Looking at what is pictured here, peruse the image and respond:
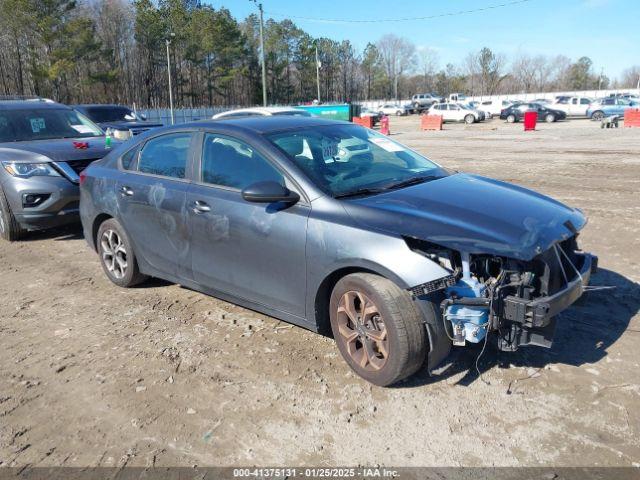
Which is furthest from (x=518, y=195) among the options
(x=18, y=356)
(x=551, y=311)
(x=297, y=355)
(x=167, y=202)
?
(x=18, y=356)

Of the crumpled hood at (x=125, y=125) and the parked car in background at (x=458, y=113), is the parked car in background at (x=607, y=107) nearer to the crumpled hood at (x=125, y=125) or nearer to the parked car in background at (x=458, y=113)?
the parked car in background at (x=458, y=113)

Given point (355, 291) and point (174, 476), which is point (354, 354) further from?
point (174, 476)

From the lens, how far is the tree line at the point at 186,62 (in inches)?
2101

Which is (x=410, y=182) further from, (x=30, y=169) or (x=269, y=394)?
(x=30, y=169)

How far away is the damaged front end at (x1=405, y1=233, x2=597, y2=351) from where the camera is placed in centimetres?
299

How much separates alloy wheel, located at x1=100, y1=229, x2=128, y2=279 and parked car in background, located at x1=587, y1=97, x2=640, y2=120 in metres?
37.6

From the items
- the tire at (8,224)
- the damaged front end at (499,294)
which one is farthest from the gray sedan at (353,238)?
the tire at (8,224)

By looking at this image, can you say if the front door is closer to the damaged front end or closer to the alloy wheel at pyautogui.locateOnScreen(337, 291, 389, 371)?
the alloy wheel at pyautogui.locateOnScreen(337, 291, 389, 371)

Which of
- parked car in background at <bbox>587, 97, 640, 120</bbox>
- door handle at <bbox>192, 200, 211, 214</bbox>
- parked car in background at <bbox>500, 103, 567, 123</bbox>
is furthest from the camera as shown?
parked car in background at <bbox>500, 103, 567, 123</bbox>

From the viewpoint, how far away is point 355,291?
3.30 m

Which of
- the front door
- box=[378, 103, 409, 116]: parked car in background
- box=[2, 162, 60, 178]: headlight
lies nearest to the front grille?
box=[2, 162, 60, 178]: headlight

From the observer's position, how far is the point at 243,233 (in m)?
3.85

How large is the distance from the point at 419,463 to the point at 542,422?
803 millimetres

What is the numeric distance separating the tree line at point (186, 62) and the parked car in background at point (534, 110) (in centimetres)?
2699
